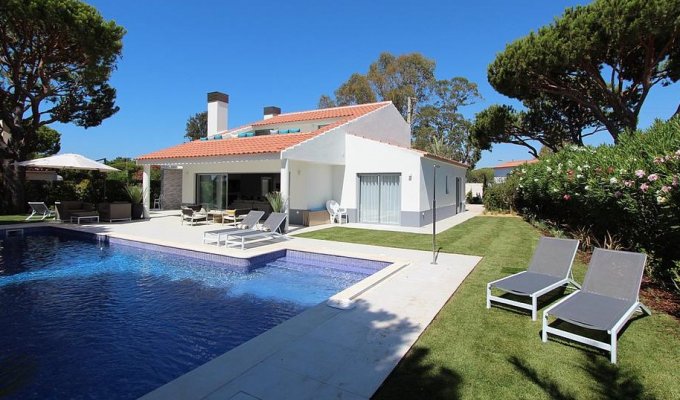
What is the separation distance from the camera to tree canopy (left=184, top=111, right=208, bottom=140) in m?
69.7

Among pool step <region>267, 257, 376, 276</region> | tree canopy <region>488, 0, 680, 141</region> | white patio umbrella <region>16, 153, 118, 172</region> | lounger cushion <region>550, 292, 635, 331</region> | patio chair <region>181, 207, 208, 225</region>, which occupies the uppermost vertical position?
tree canopy <region>488, 0, 680, 141</region>

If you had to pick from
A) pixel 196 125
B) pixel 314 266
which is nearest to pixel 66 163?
pixel 314 266

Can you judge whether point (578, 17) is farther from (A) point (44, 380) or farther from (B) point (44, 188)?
(B) point (44, 188)

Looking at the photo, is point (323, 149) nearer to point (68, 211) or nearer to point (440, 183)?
point (440, 183)

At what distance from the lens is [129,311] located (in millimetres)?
7441

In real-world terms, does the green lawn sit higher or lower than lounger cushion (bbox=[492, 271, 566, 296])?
lower

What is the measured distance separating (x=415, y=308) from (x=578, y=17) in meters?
19.9

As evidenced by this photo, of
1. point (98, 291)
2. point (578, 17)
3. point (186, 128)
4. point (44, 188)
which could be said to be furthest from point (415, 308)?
point (186, 128)

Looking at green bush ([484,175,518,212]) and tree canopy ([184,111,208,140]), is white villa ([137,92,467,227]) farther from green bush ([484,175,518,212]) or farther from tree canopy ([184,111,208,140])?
tree canopy ([184,111,208,140])

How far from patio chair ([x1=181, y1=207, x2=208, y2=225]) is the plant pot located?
400 cm

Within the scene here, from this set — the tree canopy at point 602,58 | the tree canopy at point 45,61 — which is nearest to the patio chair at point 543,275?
the tree canopy at point 602,58

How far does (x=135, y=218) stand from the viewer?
871 inches

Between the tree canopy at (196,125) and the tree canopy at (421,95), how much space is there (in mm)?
26723


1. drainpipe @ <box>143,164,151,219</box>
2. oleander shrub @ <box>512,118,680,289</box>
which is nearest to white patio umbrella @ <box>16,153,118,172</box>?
drainpipe @ <box>143,164,151,219</box>
